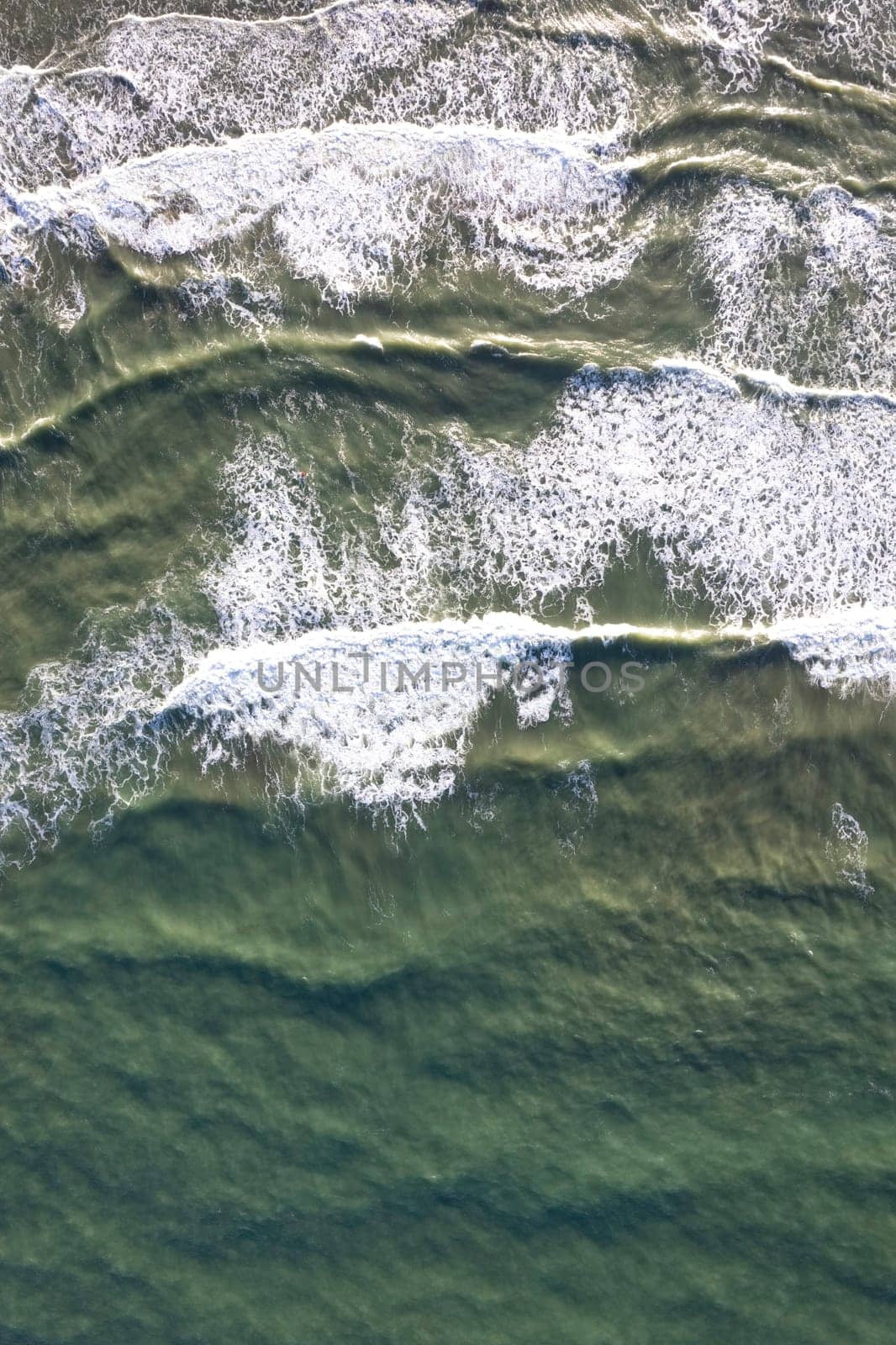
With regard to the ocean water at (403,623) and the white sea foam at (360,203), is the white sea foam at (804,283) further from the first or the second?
the white sea foam at (360,203)

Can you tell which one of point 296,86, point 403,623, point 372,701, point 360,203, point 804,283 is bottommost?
point 372,701

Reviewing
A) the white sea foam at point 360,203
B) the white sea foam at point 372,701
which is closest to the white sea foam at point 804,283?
the white sea foam at point 360,203

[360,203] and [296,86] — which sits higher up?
[296,86]

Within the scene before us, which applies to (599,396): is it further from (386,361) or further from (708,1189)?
(708,1189)

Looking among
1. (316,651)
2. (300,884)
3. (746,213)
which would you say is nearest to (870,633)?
(746,213)

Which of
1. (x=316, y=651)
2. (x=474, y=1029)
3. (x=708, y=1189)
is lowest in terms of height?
(x=708, y=1189)

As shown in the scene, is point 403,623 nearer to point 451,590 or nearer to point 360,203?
point 451,590

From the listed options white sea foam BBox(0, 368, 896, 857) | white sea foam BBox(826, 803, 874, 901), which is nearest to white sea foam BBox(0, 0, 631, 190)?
white sea foam BBox(0, 368, 896, 857)

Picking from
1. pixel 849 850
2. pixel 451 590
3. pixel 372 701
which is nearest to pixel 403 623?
pixel 451 590
